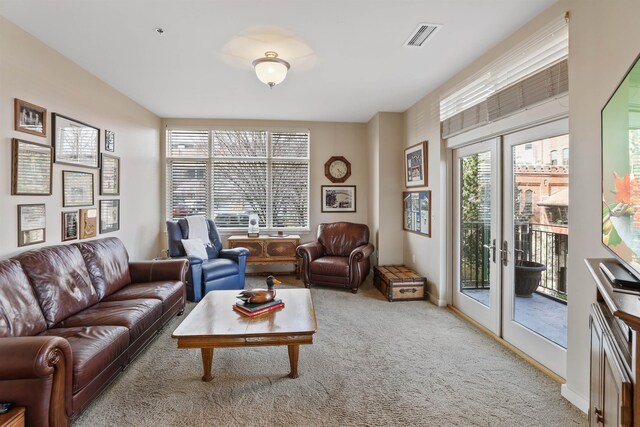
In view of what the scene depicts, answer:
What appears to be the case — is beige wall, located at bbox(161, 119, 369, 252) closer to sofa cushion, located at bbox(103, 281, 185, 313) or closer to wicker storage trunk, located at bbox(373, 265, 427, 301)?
wicker storage trunk, located at bbox(373, 265, 427, 301)

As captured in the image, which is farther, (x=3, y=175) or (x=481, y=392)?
(x=3, y=175)

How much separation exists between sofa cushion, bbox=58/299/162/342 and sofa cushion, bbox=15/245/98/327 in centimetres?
9

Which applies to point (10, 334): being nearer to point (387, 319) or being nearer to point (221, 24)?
point (221, 24)

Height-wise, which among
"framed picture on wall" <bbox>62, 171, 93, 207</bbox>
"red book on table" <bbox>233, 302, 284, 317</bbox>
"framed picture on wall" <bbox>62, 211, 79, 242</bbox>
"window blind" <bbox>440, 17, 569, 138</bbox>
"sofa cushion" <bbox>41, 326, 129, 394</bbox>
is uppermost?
"window blind" <bbox>440, 17, 569, 138</bbox>

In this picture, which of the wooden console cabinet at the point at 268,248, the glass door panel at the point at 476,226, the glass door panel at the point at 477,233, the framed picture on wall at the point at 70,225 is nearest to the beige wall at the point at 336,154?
the wooden console cabinet at the point at 268,248

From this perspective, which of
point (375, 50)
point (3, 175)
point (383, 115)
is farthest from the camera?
point (383, 115)

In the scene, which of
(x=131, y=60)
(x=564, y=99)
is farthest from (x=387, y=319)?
(x=131, y=60)

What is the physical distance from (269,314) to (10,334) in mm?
1716

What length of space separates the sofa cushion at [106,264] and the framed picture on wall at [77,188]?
47 centimetres

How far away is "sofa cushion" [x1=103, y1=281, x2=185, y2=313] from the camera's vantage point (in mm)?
3117

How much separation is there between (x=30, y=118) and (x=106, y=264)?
150cm

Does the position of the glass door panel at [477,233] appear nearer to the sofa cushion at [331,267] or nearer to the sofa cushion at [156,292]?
the sofa cushion at [331,267]

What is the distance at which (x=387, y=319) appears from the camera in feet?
12.1

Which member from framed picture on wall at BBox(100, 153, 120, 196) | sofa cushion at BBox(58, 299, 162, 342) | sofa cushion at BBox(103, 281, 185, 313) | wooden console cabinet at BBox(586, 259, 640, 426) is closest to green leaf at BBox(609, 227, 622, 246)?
wooden console cabinet at BBox(586, 259, 640, 426)
